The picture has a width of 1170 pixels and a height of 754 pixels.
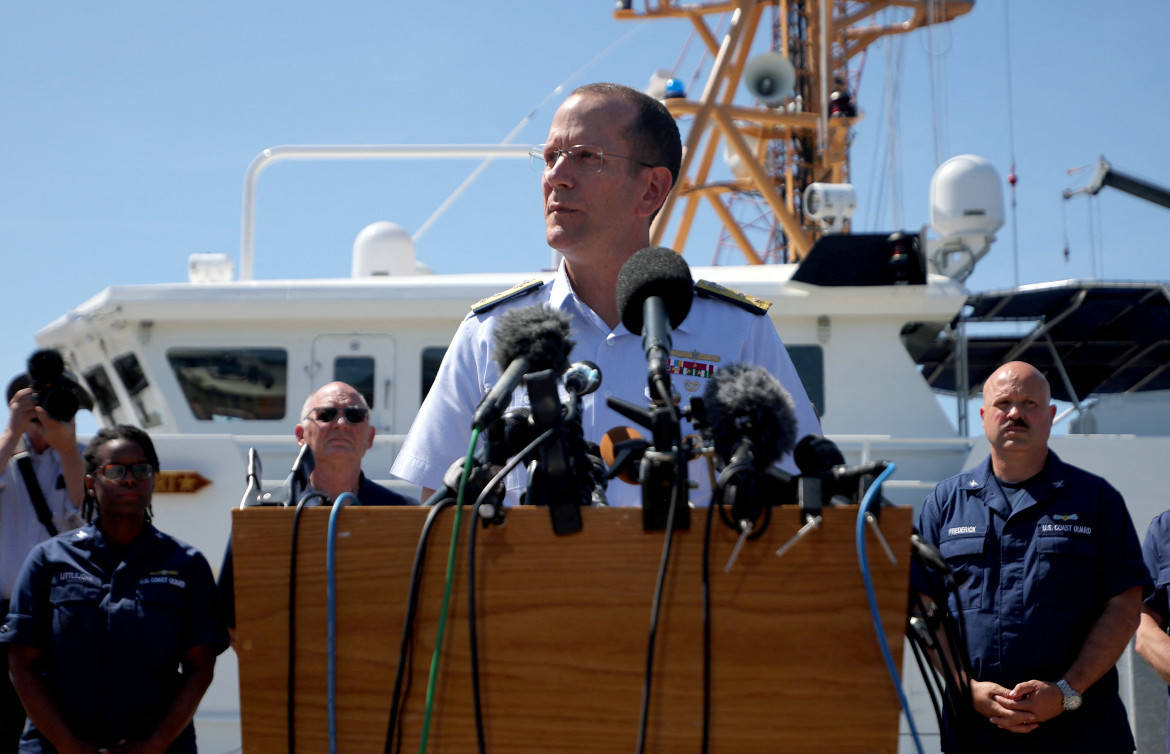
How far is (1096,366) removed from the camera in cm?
802

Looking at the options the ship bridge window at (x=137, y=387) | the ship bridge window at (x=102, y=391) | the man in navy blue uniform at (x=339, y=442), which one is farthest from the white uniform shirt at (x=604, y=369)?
the ship bridge window at (x=102, y=391)

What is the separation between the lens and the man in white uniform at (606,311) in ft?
6.48

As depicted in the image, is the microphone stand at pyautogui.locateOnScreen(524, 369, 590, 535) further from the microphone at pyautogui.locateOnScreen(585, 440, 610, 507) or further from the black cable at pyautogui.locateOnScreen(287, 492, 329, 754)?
the black cable at pyautogui.locateOnScreen(287, 492, 329, 754)

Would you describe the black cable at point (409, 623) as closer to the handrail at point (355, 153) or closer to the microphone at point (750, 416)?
the microphone at point (750, 416)

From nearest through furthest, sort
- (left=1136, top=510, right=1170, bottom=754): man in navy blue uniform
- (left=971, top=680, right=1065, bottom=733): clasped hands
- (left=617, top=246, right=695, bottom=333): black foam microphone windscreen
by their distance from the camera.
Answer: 1. (left=617, top=246, right=695, bottom=333): black foam microphone windscreen
2. (left=971, top=680, right=1065, bottom=733): clasped hands
3. (left=1136, top=510, right=1170, bottom=754): man in navy blue uniform

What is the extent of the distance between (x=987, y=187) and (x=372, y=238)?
170 inches

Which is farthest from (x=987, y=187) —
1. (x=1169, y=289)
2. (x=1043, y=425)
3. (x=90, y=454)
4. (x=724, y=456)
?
(x=724, y=456)

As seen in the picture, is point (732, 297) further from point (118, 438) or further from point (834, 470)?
point (118, 438)

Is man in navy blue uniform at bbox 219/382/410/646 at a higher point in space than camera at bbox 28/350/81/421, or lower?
lower

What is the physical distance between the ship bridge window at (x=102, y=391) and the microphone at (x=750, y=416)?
21.6ft

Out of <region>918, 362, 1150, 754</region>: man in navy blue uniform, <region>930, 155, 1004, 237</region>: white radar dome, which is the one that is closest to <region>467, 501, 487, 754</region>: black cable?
<region>918, 362, 1150, 754</region>: man in navy blue uniform

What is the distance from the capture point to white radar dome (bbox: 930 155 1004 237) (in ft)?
23.0

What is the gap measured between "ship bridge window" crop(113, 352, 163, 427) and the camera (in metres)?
2.94

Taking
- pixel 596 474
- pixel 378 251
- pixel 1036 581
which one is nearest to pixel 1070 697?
pixel 1036 581
